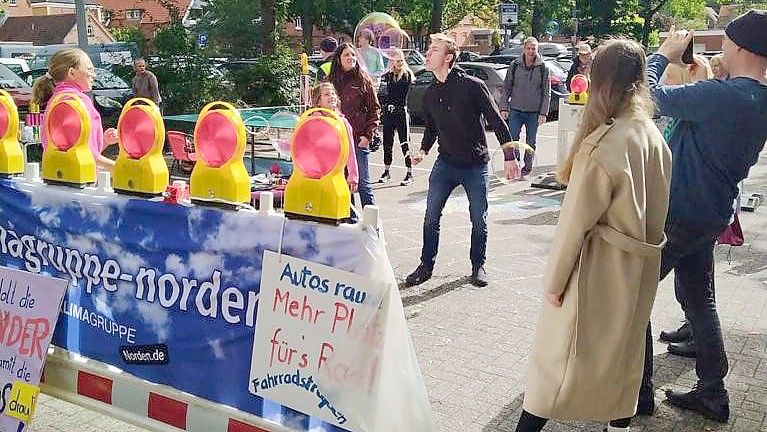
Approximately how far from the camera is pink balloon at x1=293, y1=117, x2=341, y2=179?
103 inches

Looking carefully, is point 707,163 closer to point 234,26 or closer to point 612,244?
point 612,244

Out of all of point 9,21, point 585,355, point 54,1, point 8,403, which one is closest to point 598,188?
point 585,355

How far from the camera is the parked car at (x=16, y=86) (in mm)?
17078

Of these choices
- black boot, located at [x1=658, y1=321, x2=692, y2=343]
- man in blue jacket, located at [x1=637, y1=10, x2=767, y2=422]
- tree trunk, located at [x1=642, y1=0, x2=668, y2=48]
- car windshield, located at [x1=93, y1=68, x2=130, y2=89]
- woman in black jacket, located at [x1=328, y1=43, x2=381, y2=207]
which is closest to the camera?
man in blue jacket, located at [x1=637, y1=10, x2=767, y2=422]

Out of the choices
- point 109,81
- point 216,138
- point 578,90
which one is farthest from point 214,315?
point 109,81

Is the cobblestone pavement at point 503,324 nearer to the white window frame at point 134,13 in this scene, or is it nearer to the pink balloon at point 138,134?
the pink balloon at point 138,134

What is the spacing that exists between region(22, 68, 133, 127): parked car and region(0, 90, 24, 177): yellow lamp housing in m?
12.9

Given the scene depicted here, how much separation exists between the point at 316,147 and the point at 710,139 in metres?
1.96

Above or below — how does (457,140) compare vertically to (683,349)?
above

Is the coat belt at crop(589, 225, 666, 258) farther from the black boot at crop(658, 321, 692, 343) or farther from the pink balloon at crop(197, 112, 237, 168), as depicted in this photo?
the black boot at crop(658, 321, 692, 343)

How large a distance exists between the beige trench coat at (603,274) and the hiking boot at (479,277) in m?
2.87

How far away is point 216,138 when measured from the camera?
283cm

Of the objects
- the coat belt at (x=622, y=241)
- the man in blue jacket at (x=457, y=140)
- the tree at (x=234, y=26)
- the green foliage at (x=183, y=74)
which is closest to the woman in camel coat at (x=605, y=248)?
the coat belt at (x=622, y=241)

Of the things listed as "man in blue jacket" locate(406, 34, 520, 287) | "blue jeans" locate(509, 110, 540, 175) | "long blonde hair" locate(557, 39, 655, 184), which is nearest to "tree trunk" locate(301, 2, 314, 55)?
"blue jeans" locate(509, 110, 540, 175)
